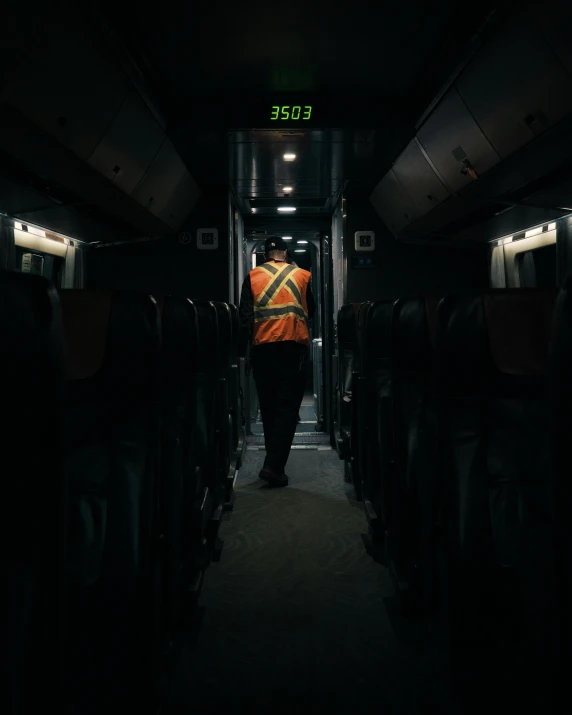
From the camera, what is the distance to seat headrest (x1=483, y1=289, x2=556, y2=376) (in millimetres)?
1538

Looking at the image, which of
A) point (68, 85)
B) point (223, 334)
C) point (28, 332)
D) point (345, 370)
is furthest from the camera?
point (345, 370)

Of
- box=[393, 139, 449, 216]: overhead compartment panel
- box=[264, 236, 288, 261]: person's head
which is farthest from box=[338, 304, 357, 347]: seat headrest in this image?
box=[393, 139, 449, 216]: overhead compartment panel

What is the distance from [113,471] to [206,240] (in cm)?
538

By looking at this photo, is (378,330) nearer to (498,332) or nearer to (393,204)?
(498,332)

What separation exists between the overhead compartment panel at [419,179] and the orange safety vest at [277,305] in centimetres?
152

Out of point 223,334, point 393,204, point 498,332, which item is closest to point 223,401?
point 223,334

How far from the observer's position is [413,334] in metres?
2.30

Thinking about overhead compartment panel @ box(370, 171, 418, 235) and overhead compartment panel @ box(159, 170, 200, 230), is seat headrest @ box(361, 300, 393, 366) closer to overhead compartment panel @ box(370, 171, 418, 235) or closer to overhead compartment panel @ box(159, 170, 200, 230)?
overhead compartment panel @ box(370, 171, 418, 235)

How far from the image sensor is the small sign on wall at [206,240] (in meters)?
6.69

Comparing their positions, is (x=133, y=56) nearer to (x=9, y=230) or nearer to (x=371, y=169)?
(x=9, y=230)

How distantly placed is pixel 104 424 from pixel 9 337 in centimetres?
77

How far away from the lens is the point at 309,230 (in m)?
7.63

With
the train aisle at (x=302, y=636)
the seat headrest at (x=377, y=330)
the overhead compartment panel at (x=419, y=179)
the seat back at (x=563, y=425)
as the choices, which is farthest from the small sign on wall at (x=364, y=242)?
the seat back at (x=563, y=425)

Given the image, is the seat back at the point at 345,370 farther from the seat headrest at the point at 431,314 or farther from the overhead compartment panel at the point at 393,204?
the seat headrest at the point at 431,314
